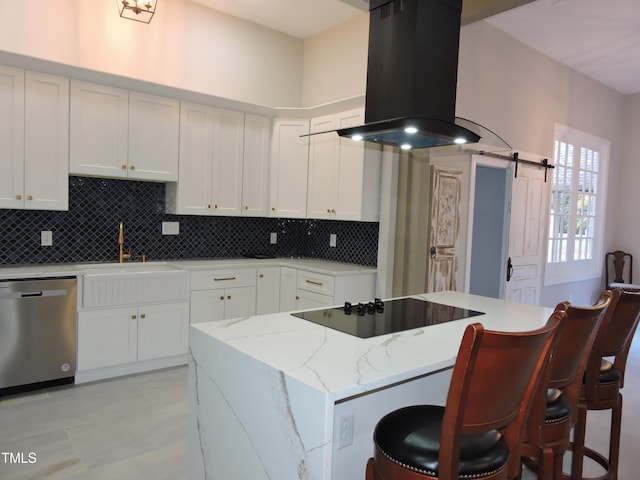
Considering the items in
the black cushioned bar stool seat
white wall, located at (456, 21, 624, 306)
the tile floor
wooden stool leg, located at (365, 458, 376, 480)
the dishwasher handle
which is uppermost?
white wall, located at (456, 21, 624, 306)

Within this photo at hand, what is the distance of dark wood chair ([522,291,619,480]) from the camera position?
1667 mm

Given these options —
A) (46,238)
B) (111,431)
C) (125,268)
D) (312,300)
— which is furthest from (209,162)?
(111,431)

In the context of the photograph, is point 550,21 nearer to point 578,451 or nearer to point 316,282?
point 316,282

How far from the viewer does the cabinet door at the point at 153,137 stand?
13.1 ft

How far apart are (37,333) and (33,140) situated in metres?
1.45

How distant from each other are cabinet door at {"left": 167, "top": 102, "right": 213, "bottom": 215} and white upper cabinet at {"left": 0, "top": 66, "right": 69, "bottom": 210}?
3.11ft

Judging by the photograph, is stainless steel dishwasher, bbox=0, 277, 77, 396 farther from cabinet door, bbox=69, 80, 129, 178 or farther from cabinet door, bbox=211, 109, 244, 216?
cabinet door, bbox=211, 109, 244, 216

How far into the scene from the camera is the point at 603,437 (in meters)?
3.03

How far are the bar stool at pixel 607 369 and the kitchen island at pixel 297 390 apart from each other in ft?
1.04

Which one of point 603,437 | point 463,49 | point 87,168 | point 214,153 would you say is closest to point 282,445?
point 603,437

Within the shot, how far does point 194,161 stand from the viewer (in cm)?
435

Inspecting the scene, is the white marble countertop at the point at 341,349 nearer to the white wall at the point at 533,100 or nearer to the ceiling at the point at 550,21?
the ceiling at the point at 550,21

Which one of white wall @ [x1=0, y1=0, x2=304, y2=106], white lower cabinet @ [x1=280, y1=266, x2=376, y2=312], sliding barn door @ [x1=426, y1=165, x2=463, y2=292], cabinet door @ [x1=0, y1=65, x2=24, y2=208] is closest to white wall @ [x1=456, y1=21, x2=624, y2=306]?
sliding barn door @ [x1=426, y1=165, x2=463, y2=292]

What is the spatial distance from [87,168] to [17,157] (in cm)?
48
